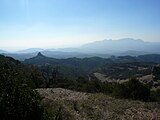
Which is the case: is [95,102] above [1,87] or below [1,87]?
below

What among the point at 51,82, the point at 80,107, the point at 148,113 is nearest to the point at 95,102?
the point at 80,107

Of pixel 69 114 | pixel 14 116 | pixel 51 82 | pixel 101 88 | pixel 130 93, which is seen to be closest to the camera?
pixel 14 116

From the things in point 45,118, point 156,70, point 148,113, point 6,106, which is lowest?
point 156,70

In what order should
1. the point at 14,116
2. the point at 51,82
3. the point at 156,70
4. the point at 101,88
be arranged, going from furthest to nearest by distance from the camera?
1. the point at 156,70
2. the point at 51,82
3. the point at 101,88
4. the point at 14,116

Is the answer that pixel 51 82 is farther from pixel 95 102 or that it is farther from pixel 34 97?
pixel 34 97

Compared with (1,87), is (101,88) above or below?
below

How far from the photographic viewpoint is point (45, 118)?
40.8 feet

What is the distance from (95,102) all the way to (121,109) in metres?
3.58

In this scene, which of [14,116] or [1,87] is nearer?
[14,116]

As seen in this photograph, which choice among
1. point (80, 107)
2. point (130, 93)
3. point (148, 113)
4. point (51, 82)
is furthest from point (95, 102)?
point (51, 82)

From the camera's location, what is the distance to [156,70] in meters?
153

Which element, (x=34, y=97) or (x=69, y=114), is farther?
(x=69, y=114)

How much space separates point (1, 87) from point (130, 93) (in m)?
30.5

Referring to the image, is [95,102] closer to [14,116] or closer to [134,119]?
[134,119]
